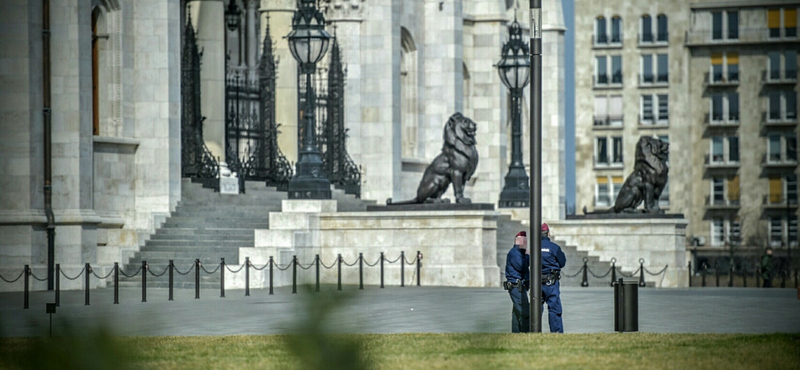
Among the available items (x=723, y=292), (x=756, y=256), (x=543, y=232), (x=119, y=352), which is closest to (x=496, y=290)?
(x=723, y=292)

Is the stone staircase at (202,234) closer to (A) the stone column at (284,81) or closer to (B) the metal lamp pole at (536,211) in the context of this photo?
(A) the stone column at (284,81)

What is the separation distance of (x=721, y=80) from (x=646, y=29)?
5.69 meters

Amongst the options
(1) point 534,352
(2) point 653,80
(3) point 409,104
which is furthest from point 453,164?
(2) point 653,80

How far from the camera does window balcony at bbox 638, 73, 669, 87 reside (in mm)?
90812

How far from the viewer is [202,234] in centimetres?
3161

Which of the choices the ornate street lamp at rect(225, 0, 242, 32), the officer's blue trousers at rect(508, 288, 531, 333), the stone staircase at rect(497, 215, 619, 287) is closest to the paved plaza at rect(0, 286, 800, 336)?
the officer's blue trousers at rect(508, 288, 531, 333)

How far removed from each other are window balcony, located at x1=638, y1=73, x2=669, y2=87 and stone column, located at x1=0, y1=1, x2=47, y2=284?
6630 centimetres

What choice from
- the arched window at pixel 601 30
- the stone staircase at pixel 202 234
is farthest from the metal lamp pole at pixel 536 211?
the arched window at pixel 601 30

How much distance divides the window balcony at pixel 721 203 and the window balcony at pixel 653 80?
7.44m

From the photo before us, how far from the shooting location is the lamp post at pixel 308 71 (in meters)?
30.8

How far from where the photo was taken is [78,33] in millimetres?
29016

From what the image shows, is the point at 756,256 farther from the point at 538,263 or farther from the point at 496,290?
the point at 538,263

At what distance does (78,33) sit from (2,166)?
2.97 m

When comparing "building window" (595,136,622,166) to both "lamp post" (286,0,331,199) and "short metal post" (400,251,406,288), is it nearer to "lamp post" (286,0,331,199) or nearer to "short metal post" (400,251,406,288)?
"lamp post" (286,0,331,199)
